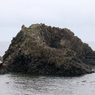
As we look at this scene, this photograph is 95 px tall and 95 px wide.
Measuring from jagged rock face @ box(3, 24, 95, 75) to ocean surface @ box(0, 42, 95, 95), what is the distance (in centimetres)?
218

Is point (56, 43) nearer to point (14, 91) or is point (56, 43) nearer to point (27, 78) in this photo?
point (27, 78)

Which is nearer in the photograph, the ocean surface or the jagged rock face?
the ocean surface

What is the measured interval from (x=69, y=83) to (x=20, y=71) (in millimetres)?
9758

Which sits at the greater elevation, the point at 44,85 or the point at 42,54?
the point at 42,54

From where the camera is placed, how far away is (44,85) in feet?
90.6

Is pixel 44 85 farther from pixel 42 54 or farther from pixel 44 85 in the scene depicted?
pixel 42 54

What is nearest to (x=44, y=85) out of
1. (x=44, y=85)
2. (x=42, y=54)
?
(x=44, y=85)

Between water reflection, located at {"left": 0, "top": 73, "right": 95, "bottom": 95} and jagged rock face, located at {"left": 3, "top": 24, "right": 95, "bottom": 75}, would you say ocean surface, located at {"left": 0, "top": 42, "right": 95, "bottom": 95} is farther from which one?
jagged rock face, located at {"left": 3, "top": 24, "right": 95, "bottom": 75}

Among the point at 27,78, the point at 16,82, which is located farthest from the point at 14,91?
the point at 27,78

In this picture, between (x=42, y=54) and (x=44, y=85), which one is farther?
(x=42, y=54)

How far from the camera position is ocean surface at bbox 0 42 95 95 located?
24.8 meters

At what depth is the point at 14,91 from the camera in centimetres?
2494

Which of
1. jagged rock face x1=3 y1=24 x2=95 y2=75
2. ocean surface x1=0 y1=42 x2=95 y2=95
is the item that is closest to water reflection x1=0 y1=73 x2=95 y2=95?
ocean surface x1=0 y1=42 x2=95 y2=95

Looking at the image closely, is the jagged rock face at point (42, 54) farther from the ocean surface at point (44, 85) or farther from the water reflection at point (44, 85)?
the water reflection at point (44, 85)
